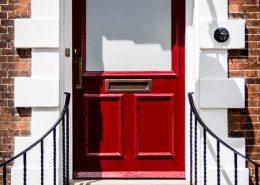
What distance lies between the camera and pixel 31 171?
5.19m

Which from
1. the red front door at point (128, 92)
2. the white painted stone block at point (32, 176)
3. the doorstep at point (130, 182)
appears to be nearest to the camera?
the white painted stone block at point (32, 176)

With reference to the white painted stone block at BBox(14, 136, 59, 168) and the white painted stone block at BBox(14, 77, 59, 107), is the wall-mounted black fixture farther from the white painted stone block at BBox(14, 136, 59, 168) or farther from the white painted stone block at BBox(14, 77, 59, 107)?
the white painted stone block at BBox(14, 136, 59, 168)

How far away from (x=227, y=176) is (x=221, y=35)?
4.62ft

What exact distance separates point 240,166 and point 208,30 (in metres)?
1.40

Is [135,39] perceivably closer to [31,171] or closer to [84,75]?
[84,75]

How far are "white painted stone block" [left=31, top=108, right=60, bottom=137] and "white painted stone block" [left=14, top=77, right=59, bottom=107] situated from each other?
65 millimetres

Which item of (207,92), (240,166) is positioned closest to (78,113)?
(207,92)

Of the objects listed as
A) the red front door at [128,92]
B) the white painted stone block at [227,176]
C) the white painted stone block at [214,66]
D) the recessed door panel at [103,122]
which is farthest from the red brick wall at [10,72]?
the white painted stone block at [227,176]

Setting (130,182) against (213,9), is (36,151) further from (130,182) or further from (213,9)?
(213,9)

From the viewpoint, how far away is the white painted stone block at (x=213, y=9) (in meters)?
5.30

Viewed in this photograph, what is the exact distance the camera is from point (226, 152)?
206 inches

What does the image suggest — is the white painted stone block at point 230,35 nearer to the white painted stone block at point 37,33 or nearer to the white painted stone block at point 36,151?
the white painted stone block at point 37,33

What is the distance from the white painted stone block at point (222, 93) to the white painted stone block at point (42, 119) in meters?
1.49

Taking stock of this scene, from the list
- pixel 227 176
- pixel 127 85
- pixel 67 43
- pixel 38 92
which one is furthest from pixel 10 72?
pixel 227 176
